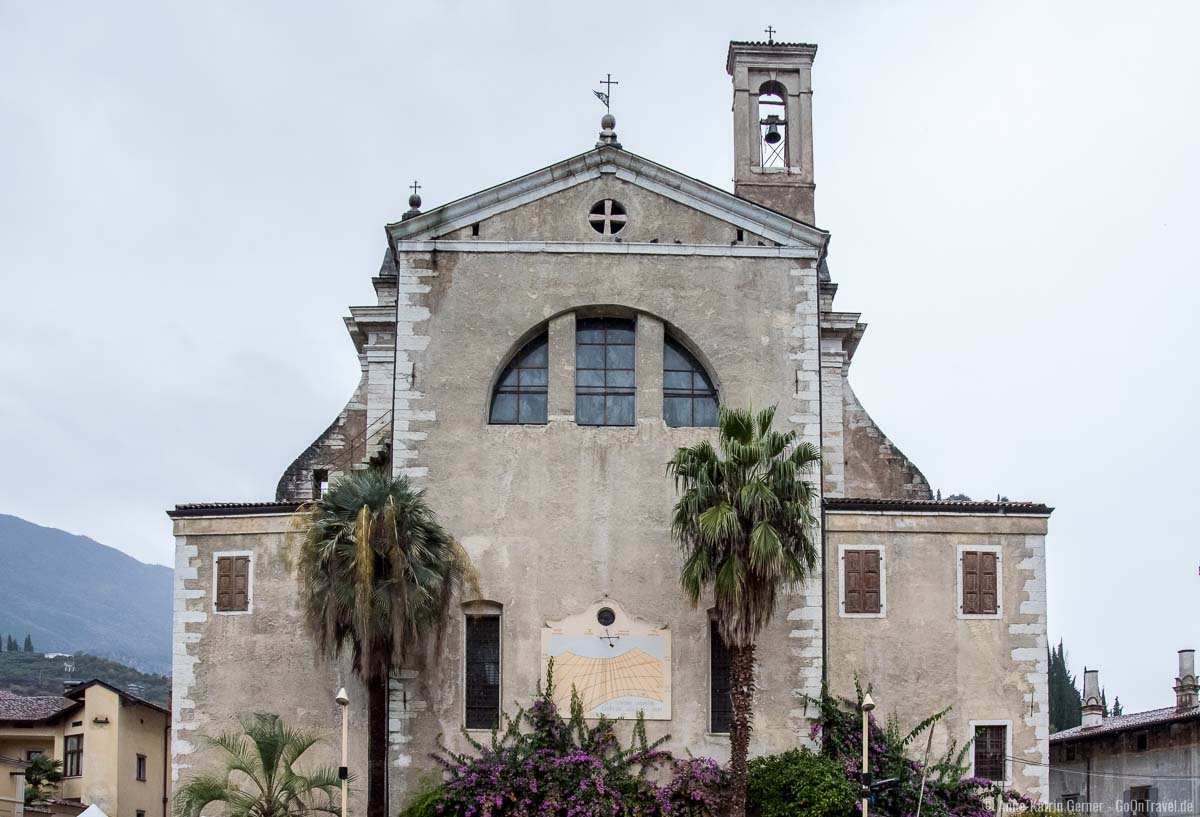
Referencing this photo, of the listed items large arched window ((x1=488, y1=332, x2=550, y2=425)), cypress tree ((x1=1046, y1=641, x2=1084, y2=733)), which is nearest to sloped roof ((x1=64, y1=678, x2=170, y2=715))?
large arched window ((x1=488, y1=332, x2=550, y2=425))

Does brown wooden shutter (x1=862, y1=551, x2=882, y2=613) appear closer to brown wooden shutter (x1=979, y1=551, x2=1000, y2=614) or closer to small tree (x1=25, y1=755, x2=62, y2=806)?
brown wooden shutter (x1=979, y1=551, x2=1000, y2=614)

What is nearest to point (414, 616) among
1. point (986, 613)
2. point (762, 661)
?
point (762, 661)

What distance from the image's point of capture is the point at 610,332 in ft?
106

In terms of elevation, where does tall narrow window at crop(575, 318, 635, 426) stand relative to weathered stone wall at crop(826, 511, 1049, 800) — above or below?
above

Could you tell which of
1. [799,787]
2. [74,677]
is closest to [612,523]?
[799,787]

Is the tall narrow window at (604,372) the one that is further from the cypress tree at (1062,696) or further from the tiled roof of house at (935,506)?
the cypress tree at (1062,696)

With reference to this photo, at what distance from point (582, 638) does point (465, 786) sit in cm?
353

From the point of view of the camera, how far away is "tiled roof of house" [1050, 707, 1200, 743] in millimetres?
39312

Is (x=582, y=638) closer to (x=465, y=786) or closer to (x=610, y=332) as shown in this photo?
(x=465, y=786)

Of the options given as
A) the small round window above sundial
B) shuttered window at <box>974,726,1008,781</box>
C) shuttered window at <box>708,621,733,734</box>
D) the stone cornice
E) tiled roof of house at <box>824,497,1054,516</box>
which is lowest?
shuttered window at <box>974,726,1008,781</box>

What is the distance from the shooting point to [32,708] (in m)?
44.4

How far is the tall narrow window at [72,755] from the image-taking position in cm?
4149

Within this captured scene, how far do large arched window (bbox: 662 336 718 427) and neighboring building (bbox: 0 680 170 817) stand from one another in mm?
17868

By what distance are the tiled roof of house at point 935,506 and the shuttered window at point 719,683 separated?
3636 millimetres
